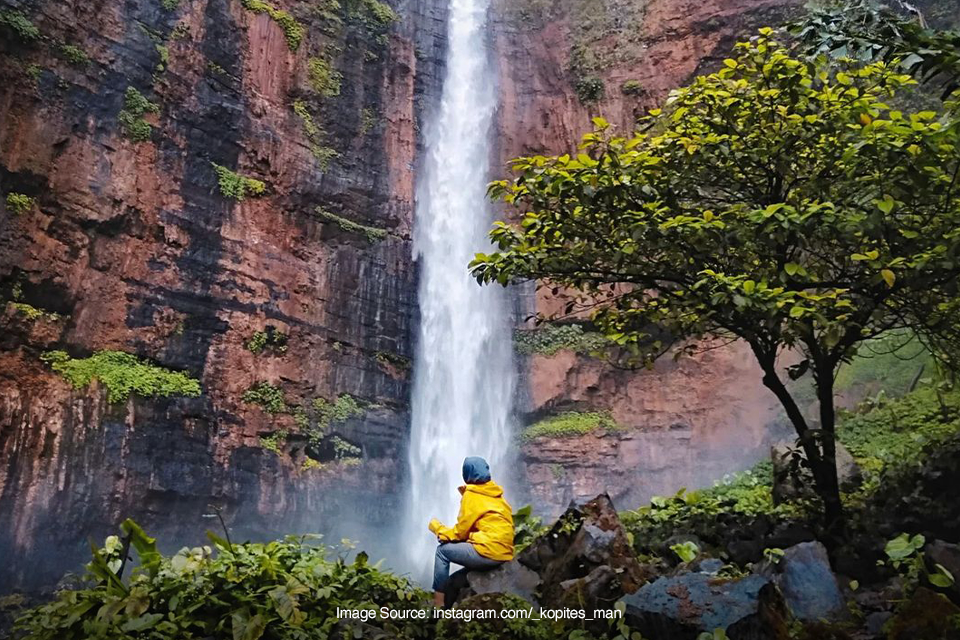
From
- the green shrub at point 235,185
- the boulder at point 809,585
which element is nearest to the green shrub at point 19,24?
the green shrub at point 235,185

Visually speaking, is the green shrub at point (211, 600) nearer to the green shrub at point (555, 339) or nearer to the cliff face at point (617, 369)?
the cliff face at point (617, 369)

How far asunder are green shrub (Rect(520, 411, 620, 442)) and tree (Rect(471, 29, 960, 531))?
10056 mm

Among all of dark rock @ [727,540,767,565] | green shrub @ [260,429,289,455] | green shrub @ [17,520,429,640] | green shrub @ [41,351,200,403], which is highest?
green shrub @ [41,351,200,403]

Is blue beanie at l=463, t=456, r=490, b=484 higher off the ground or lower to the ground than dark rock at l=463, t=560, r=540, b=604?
higher

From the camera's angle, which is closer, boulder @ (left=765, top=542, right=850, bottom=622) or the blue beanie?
boulder @ (left=765, top=542, right=850, bottom=622)

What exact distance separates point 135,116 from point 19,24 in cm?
213

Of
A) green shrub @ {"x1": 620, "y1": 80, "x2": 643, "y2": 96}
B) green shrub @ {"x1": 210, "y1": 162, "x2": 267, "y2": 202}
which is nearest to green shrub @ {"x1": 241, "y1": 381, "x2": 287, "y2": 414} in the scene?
green shrub @ {"x1": 210, "y1": 162, "x2": 267, "y2": 202}

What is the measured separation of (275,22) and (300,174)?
3.62 m

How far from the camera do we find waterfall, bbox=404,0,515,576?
47.5 feet

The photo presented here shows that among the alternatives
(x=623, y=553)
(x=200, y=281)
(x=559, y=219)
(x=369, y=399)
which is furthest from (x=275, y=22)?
(x=623, y=553)

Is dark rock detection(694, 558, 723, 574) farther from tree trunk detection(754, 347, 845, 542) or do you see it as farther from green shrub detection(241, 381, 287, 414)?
green shrub detection(241, 381, 287, 414)

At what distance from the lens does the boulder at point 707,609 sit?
3.35 meters

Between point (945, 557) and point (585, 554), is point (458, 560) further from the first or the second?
point (945, 557)

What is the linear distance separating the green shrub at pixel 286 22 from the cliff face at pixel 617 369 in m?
5.74
